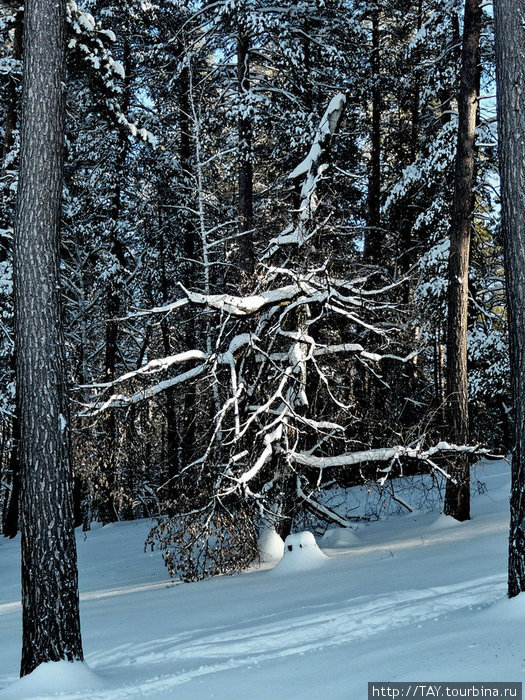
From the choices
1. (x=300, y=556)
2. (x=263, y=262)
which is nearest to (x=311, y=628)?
(x=300, y=556)

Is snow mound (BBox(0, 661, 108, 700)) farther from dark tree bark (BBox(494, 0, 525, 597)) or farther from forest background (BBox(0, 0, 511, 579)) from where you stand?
dark tree bark (BBox(494, 0, 525, 597))

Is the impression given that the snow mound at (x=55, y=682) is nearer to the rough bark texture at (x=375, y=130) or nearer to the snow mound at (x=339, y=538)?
the snow mound at (x=339, y=538)

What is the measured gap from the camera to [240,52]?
13.8 metres

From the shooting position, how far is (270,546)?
9.92 meters

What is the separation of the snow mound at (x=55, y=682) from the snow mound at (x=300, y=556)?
364 centimetres

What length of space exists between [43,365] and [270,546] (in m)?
5.29

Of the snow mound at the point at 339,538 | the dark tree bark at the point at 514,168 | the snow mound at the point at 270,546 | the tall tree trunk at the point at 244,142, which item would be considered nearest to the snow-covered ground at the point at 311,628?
the snow mound at the point at 339,538

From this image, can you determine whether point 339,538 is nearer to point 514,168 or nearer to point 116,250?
point 514,168

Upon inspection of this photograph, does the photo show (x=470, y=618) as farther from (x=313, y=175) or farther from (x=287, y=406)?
(x=313, y=175)

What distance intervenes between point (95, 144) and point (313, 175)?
9603 millimetres

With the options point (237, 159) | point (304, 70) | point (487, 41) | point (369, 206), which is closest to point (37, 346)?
point (237, 159)

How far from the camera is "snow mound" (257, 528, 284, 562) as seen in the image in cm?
985

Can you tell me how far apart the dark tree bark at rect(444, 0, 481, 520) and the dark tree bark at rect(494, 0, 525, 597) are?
4.38m

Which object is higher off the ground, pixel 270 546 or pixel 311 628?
pixel 311 628
